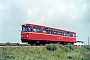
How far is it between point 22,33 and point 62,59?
36.3 feet

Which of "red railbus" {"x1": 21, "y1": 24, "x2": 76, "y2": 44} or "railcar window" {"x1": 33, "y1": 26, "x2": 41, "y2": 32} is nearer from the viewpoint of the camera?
"red railbus" {"x1": 21, "y1": 24, "x2": 76, "y2": 44}

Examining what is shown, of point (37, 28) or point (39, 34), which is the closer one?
point (37, 28)

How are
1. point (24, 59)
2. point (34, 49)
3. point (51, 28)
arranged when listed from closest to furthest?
point (24, 59) < point (34, 49) < point (51, 28)

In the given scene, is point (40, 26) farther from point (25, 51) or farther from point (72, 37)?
point (72, 37)

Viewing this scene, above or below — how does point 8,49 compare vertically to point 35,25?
below

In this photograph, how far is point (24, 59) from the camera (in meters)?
20.5

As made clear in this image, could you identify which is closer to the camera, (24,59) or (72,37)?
(24,59)

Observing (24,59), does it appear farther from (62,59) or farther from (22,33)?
(22,33)

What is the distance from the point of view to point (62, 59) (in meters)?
23.9

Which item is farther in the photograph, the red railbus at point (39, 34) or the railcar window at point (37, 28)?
the railcar window at point (37, 28)

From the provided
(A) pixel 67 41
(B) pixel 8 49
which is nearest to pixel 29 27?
(B) pixel 8 49

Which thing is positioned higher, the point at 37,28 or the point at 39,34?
the point at 37,28

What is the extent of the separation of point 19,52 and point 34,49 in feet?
9.03

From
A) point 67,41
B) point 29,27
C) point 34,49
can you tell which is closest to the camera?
point 34,49
